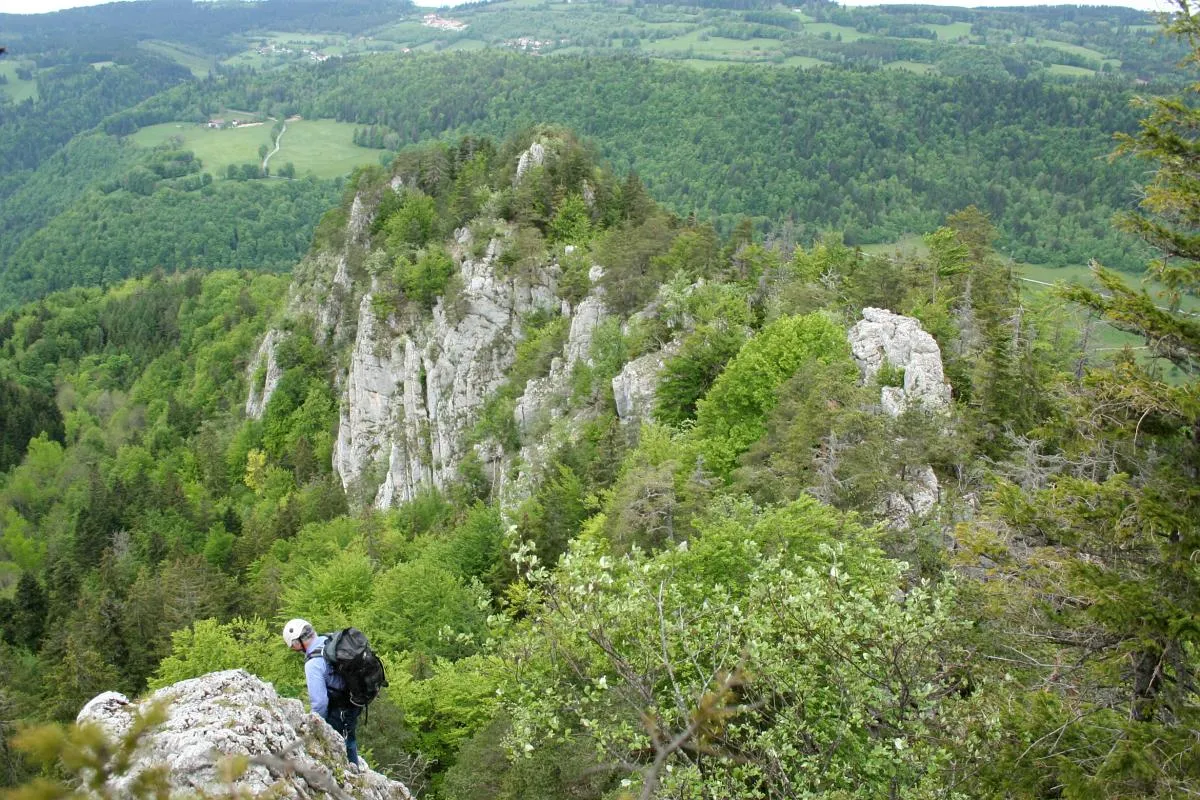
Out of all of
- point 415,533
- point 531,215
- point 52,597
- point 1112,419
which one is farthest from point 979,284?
point 52,597

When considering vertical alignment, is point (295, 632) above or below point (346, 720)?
above

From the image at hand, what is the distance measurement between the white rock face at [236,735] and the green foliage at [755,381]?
73.5 ft

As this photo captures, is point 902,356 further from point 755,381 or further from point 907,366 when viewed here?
point 755,381

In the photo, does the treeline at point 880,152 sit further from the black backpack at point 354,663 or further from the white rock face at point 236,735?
the white rock face at point 236,735

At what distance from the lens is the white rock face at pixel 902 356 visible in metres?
29.0

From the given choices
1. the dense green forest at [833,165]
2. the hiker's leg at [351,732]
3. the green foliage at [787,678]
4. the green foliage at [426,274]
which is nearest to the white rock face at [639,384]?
the green foliage at [426,274]

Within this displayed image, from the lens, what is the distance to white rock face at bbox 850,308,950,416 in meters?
29.0

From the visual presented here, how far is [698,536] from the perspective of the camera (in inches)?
948

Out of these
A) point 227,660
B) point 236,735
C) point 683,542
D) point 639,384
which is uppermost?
point 236,735

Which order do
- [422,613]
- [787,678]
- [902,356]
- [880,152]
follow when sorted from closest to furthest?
[787,678] < [422,613] < [902,356] < [880,152]

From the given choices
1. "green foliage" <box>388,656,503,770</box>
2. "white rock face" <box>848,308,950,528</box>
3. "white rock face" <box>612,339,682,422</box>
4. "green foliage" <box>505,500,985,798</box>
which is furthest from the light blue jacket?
"white rock face" <box>612,339,682,422</box>

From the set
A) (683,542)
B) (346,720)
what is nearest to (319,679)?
(346,720)

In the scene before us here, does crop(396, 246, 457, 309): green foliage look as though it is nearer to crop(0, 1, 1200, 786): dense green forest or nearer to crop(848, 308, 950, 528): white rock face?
crop(0, 1, 1200, 786): dense green forest

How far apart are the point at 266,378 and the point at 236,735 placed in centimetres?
7440
